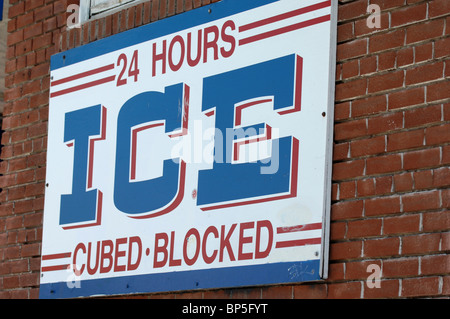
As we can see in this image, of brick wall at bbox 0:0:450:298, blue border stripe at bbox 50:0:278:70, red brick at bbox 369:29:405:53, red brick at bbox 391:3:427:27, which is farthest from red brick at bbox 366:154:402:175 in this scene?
blue border stripe at bbox 50:0:278:70

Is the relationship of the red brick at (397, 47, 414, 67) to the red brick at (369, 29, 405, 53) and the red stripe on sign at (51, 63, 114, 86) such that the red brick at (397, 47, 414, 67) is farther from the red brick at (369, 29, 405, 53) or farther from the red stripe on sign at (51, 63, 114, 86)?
the red stripe on sign at (51, 63, 114, 86)

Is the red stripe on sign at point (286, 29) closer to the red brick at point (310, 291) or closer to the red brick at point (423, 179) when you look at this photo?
the red brick at point (423, 179)

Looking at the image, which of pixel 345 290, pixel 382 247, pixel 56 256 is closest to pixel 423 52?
pixel 382 247

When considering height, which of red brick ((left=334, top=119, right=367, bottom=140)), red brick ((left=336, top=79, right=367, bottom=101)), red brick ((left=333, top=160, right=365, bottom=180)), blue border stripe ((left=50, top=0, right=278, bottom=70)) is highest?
blue border stripe ((left=50, top=0, right=278, bottom=70))

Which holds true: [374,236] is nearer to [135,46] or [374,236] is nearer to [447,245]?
[447,245]

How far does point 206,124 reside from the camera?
5027 millimetres

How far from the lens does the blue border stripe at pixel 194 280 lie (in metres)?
4.46

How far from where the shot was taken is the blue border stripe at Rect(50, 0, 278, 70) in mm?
5031

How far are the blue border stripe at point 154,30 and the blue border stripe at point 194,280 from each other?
1.30 m

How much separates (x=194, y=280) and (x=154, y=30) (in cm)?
143

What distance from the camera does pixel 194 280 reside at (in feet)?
16.1

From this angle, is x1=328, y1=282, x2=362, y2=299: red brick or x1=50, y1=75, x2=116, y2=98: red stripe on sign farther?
x1=50, y1=75, x2=116, y2=98: red stripe on sign

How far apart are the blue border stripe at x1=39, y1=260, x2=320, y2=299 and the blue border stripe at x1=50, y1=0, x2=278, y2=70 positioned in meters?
1.30
